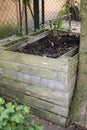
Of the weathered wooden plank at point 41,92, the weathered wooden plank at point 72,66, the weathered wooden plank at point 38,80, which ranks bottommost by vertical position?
the weathered wooden plank at point 41,92

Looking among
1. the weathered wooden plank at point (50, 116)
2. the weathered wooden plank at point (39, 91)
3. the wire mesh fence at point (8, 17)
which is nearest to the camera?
the weathered wooden plank at point (39, 91)

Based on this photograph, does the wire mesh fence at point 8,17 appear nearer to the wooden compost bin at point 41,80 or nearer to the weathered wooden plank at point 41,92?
the wooden compost bin at point 41,80

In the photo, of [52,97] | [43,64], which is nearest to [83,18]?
[43,64]

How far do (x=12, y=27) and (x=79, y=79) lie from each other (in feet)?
6.94

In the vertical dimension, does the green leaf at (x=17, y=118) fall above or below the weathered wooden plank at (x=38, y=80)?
above

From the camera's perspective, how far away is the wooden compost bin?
201 centimetres

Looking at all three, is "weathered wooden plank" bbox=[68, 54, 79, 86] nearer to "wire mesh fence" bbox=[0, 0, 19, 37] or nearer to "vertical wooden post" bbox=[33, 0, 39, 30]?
"vertical wooden post" bbox=[33, 0, 39, 30]

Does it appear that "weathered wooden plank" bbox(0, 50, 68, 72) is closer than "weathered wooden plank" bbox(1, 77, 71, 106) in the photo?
Yes

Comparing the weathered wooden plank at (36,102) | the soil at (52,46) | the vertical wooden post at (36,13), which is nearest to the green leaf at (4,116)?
the weathered wooden plank at (36,102)

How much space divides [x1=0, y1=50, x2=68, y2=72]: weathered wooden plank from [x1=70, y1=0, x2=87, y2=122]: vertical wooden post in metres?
0.21

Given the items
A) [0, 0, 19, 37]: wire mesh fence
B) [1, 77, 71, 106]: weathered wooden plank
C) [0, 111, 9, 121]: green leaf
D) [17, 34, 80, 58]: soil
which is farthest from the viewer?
[0, 0, 19, 37]: wire mesh fence

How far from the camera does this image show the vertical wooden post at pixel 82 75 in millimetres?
1982

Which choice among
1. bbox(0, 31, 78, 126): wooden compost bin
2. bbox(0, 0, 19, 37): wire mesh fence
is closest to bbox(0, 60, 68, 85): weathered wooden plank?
bbox(0, 31, 78, 126): wooden compost bin

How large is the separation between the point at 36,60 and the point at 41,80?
184 mm
